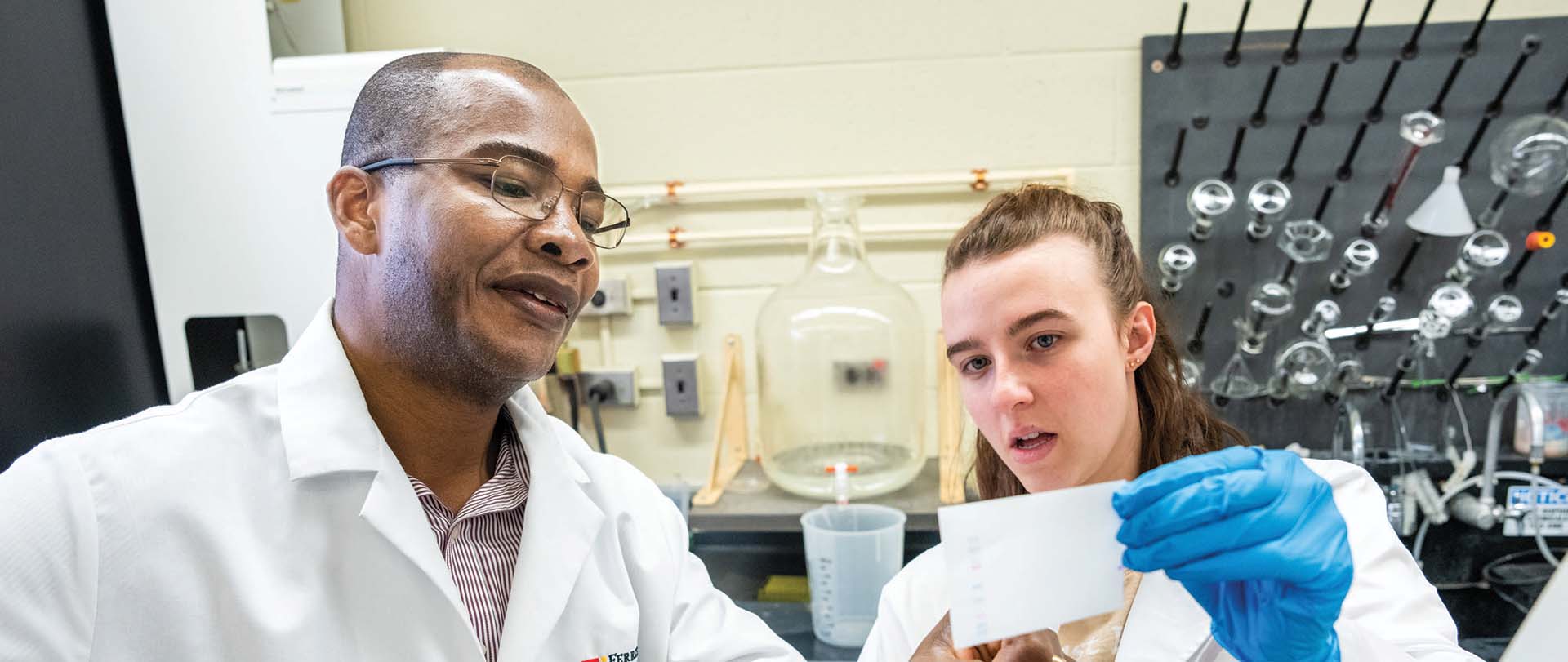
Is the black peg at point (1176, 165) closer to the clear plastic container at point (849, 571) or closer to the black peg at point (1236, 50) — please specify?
the black peg at point (1236, 50)

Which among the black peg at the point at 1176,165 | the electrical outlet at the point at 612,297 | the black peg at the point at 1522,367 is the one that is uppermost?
the black peg at the point at 1176,165

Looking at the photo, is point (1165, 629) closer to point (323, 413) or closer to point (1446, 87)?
point (323, 413)

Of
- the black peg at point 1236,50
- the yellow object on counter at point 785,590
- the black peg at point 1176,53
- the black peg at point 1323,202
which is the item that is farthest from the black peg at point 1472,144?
the yellow object on counter at point 785,590

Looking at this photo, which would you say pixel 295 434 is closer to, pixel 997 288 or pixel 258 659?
pixel 258 659

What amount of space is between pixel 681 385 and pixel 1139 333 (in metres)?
1.20

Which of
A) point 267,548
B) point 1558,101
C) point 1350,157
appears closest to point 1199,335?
point 1350,157

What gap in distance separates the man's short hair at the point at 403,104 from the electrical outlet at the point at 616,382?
1.07 metres

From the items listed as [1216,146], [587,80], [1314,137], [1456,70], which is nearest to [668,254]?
[587,80]

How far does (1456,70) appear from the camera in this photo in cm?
171

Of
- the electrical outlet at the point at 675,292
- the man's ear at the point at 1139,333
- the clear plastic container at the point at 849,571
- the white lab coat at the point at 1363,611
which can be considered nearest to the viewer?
the white lab coat at the point at 1363,611

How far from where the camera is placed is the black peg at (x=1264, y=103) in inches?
68.8

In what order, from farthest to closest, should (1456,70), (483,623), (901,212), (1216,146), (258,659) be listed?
1. (901,212)
2. (1216,146)
3. (1456,70)
4. (483,623)
5. (258,659)

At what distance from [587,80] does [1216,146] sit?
140cm

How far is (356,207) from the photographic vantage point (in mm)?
973
